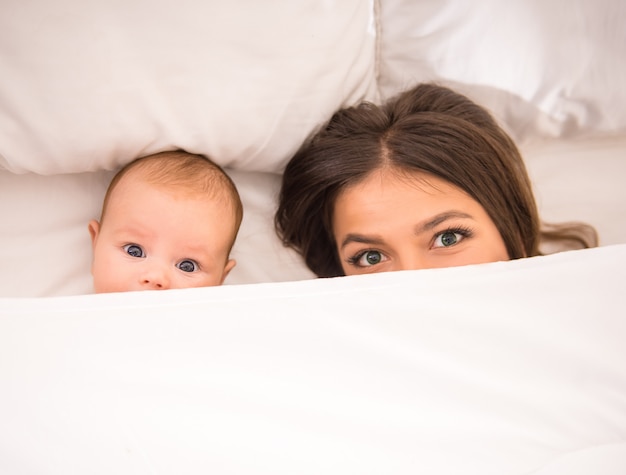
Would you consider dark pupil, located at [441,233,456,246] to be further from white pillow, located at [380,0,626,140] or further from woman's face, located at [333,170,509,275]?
white pillow, located at [380,0,626,140]

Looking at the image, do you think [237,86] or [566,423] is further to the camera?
[237,86]

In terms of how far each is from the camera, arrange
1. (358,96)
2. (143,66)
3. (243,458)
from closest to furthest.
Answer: (243,458)
(143,66)
(358,96)

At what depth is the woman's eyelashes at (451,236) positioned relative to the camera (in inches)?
41.5

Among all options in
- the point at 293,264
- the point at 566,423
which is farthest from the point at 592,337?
the point at 293,264

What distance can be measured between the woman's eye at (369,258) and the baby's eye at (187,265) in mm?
306

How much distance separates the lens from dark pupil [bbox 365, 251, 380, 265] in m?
1.14

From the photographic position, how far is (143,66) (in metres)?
1.02

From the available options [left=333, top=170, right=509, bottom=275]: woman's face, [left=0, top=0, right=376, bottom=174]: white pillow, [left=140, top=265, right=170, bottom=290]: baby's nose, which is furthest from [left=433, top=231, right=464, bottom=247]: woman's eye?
[left=140, top=265, right=170, bottom=290]: baby's nose

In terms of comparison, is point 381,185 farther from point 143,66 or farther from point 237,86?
point 143,66

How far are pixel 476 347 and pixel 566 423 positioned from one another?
0.48 feet

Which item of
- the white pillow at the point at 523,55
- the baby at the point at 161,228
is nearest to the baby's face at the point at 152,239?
the baby at the point at 161,228

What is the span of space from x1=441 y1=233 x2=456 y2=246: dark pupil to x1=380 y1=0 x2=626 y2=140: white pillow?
1.31 feet

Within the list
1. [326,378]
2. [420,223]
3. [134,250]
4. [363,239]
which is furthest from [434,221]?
[134,250]

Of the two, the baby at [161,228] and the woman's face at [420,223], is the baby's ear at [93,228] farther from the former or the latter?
the woman's face at [420,223]
